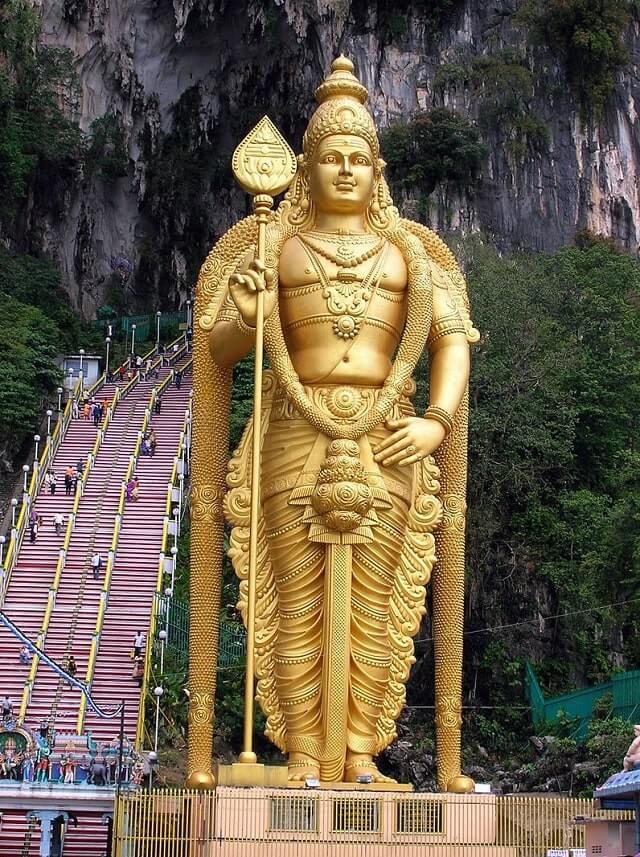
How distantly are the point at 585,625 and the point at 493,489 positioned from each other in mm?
1901

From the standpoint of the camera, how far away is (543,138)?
28234mm

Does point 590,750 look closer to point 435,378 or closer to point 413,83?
point 435,378

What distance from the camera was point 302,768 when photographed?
9656 millimetres

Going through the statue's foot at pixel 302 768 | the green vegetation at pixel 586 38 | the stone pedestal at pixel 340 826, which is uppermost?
the green vegetation at pixel 586 38

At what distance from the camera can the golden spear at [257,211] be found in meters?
9.23

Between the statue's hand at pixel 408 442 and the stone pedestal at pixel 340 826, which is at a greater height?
the statue's hand at pixel 408 442

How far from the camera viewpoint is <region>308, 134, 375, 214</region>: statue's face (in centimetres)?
1030

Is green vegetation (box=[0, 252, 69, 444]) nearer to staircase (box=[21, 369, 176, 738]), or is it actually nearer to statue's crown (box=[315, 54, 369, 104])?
staircase (box=[21, 369, 176, 738])

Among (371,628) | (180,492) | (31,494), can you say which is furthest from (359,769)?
(31,494)

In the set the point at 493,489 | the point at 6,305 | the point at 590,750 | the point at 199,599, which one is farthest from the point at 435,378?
the point at 6,305

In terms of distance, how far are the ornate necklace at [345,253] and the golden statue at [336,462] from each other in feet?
0.03

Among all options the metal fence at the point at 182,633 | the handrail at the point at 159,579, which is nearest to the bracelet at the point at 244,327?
the handrail at the point at 159,579

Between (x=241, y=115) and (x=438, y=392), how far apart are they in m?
22.7

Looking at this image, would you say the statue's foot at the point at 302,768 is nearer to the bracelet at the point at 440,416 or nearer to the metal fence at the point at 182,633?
the bracelet at the point at 440,416
